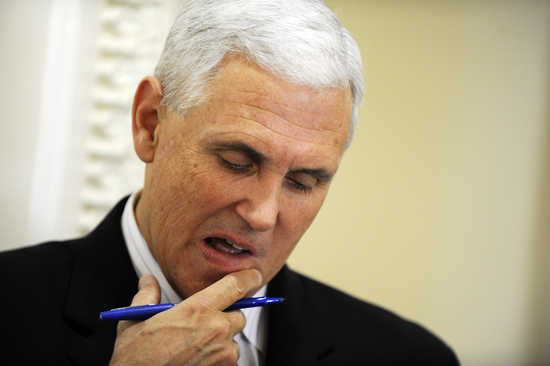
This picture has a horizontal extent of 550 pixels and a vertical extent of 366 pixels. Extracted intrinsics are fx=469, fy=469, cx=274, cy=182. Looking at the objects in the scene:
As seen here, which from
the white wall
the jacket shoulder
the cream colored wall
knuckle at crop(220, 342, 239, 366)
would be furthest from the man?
the cream colored wall

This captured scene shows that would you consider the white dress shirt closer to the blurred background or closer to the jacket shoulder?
the jacket shoulder

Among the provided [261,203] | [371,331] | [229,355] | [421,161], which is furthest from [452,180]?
[229,355]

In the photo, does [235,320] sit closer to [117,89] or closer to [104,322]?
[104,322]

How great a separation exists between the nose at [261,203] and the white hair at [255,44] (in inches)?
9.8

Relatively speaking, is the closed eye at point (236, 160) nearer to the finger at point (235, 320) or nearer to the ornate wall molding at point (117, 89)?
the finger at point (235, 320)

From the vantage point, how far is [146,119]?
1.27 metres

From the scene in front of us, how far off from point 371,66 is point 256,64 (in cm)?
161

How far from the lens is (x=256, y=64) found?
3.60 feet

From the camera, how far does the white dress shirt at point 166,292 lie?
130cm

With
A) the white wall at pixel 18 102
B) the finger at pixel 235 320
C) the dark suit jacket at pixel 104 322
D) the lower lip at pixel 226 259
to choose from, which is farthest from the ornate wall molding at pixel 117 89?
the finger at pixel 235 320

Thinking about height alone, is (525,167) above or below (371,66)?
below

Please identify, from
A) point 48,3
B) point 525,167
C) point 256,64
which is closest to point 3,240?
point 48,3

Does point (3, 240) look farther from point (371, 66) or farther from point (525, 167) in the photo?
point (525, 167)

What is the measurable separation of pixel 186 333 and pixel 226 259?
0.22m
